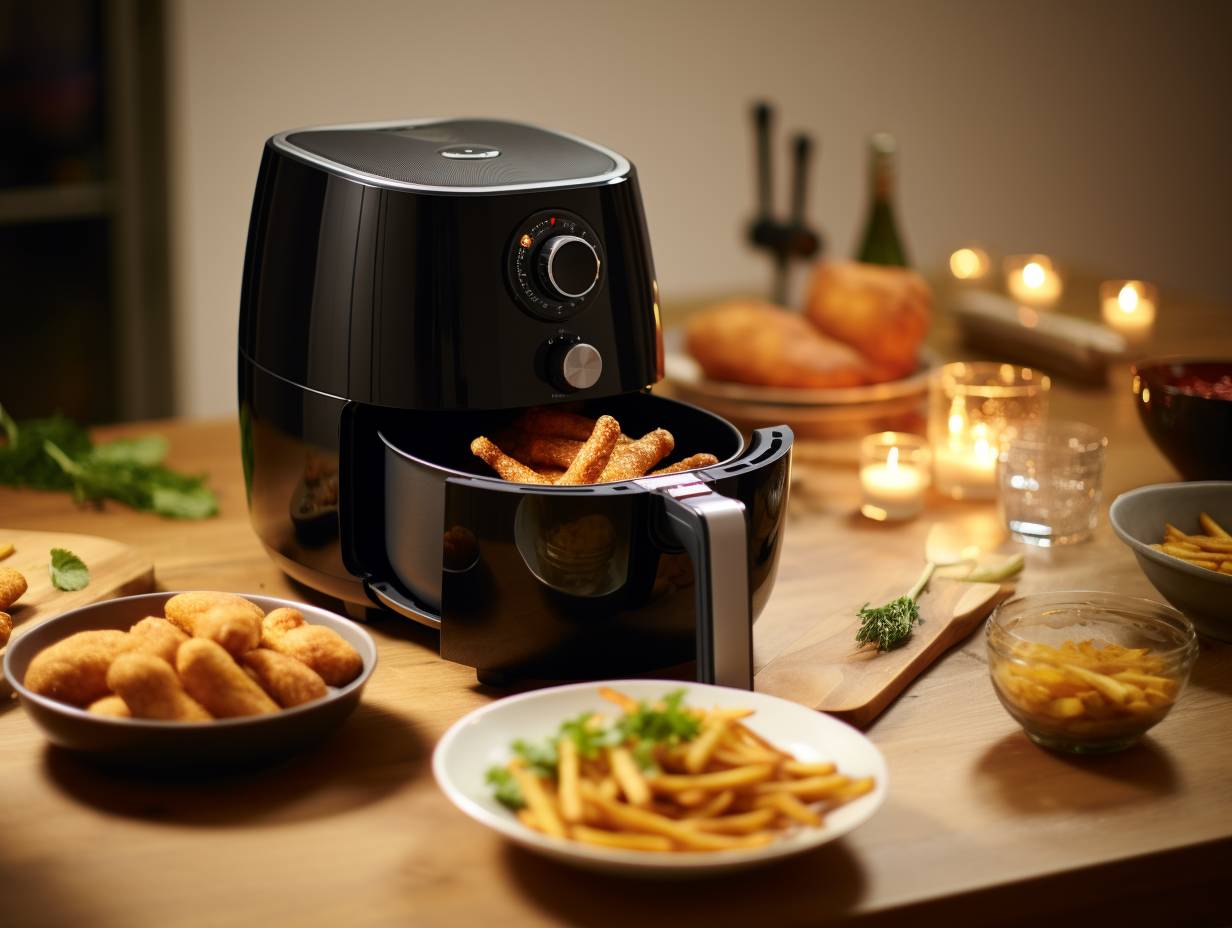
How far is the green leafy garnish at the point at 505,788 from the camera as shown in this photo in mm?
814

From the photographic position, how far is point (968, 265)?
2705 millimetres

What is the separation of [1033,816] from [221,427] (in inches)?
48.6

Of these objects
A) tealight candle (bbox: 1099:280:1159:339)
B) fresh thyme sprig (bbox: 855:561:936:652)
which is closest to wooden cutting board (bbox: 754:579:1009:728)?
fresh thyme sprig (bbox: 855:561:936:652)

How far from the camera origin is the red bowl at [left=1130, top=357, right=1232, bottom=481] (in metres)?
1.43

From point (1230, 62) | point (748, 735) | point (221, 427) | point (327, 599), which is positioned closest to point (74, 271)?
point (221, 427)

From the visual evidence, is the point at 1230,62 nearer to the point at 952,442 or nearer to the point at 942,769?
the point at 952,442

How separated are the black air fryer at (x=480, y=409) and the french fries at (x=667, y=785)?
0.12 m

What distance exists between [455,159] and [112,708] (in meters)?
0.53

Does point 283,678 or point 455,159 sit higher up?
point 455,159

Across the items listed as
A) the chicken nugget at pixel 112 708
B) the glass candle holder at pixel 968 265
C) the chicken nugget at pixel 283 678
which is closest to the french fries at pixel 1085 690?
the chicken nugget at pixel 283 678

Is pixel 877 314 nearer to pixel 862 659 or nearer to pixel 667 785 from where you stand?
pixel 862 659

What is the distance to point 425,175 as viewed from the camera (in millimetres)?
1116

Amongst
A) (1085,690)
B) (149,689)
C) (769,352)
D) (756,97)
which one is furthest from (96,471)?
(756,97)

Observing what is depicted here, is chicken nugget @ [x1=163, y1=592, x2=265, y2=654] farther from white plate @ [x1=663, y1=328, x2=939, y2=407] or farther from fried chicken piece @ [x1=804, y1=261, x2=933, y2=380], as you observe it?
fried chicken piece @ [x1=804, y1=261, x2=933, y2=380]
